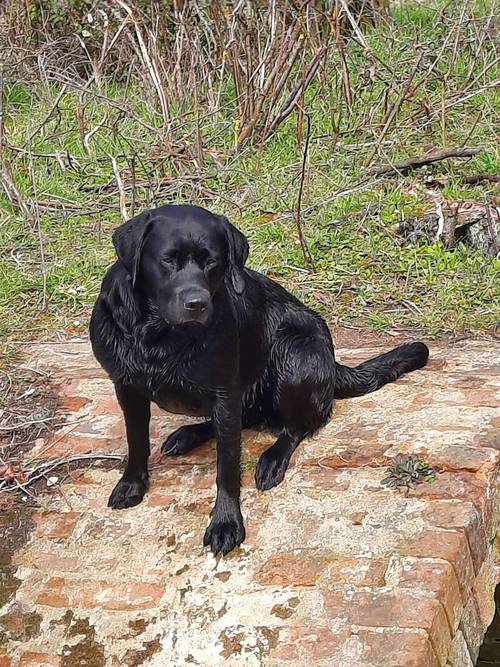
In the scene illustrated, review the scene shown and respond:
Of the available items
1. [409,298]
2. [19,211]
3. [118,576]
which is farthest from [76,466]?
[19,211]

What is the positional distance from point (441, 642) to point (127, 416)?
1234 mm

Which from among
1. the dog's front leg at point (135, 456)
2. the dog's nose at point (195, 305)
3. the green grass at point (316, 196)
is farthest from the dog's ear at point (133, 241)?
the green grass at point (316, 196)

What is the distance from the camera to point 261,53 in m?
6.59

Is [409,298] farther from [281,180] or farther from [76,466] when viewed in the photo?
[76,466]

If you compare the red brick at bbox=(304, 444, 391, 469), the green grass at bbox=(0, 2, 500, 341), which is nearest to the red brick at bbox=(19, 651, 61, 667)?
the red brick at bbox=(304, 444, 391, 469)

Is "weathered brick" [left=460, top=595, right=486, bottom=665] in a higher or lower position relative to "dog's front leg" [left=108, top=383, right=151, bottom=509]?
lower

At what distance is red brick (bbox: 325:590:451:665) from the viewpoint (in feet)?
8.20

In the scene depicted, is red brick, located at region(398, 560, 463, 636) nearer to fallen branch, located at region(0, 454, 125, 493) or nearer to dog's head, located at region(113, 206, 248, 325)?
dog's head, located at region(113, 206, 248, 325)

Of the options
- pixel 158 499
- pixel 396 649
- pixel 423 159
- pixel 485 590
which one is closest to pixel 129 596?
pixel 158 499

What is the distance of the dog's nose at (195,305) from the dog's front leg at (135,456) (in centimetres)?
54

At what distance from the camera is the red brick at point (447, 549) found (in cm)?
273

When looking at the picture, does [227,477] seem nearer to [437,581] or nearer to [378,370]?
[437,581]

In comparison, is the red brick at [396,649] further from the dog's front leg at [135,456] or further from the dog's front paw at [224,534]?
the dog's front leg at [135,456]

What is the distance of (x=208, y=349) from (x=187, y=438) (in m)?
0.68
